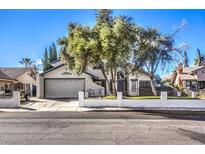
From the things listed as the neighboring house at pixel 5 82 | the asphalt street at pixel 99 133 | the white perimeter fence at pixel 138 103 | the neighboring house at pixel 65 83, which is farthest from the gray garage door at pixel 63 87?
the asphalt street at pixel 99 133

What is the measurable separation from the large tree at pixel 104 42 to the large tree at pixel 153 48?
1231 mm

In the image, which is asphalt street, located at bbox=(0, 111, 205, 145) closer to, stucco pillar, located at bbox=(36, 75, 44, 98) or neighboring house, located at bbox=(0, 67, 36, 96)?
stucco pillar, located at bbox=(36, 75, 44, 98)

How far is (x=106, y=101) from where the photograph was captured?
22875mm

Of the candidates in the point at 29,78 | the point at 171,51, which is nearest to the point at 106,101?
the point at 171,51

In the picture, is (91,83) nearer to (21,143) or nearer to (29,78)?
(29,78)

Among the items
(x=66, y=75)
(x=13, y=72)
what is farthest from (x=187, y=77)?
(x=13, y=72)

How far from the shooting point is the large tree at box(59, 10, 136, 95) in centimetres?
2355

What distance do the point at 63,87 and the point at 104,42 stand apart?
11784 mm

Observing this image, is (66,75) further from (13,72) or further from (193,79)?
(193,79)

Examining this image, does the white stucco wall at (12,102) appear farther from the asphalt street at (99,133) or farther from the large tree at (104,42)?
the asphalt street at (99,133)

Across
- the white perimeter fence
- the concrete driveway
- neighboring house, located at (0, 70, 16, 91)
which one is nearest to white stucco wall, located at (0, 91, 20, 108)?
the concrete driveway

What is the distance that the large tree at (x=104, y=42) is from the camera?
2355 cm

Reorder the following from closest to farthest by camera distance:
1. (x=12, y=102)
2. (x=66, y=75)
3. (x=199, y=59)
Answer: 1. (x=12, y=102)
2. (x=66, y=75)
3. (x=199, y=59)

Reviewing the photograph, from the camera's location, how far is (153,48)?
27.2 metres
